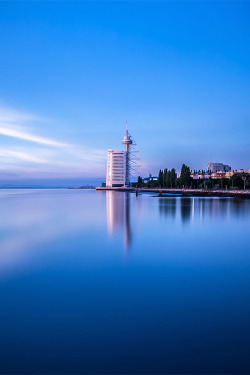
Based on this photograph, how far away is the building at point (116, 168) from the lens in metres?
125

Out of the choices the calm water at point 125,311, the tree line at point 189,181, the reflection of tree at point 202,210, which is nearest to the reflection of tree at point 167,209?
the reflection of tree at point 202,210

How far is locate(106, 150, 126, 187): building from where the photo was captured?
125062 millimetres

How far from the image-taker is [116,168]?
411 feet

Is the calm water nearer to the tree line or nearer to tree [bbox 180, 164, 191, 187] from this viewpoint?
the tree line

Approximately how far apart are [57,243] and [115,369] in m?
8.20

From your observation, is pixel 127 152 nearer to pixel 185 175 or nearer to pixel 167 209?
pixel 185 175

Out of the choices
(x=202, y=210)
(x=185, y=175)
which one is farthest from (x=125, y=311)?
(x=185, y=175)

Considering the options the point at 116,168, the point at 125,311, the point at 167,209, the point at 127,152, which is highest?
the point at 127,152

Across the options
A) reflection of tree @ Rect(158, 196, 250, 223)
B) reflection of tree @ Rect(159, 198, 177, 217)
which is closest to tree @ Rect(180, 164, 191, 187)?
reflection of tree @ Rect(159, 198, 177, 217)

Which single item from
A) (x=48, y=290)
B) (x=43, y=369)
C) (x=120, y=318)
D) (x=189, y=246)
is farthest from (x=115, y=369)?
(x=189, y=246)

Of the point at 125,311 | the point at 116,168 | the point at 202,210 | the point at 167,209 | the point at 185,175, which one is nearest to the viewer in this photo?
the point at 125,311

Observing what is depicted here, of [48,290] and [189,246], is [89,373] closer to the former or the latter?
[48,290]

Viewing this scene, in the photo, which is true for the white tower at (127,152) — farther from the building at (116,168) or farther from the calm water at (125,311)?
the calm water at (125,311)

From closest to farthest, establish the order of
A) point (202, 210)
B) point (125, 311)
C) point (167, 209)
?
point (125, 311), point (202, 210), point (167, 209)
